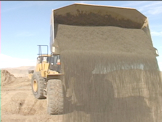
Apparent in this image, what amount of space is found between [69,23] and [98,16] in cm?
81

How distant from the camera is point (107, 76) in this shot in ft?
14.7

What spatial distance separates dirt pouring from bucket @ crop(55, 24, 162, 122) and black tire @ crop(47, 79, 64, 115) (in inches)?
6.0

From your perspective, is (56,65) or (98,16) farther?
(56,65)

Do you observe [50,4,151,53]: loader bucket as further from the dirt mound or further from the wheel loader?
the dirt mound

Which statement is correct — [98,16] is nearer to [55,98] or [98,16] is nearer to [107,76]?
[107,76]

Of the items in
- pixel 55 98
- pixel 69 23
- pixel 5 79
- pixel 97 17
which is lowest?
pixel 5 79

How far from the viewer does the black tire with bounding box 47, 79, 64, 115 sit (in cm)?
427

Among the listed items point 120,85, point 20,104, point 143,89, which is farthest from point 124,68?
point 20,104

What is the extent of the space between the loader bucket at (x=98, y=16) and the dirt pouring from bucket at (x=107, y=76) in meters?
0.27

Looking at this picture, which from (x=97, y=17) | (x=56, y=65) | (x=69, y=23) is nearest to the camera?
(x=69, y=23)

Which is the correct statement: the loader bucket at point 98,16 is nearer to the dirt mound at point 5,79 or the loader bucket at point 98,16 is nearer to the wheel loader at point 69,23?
the wheel loader at point 69,23

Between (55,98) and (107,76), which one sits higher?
(107,76)

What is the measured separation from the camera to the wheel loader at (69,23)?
4.34m

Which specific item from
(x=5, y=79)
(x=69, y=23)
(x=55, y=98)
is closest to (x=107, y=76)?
(x=55, y=98)
